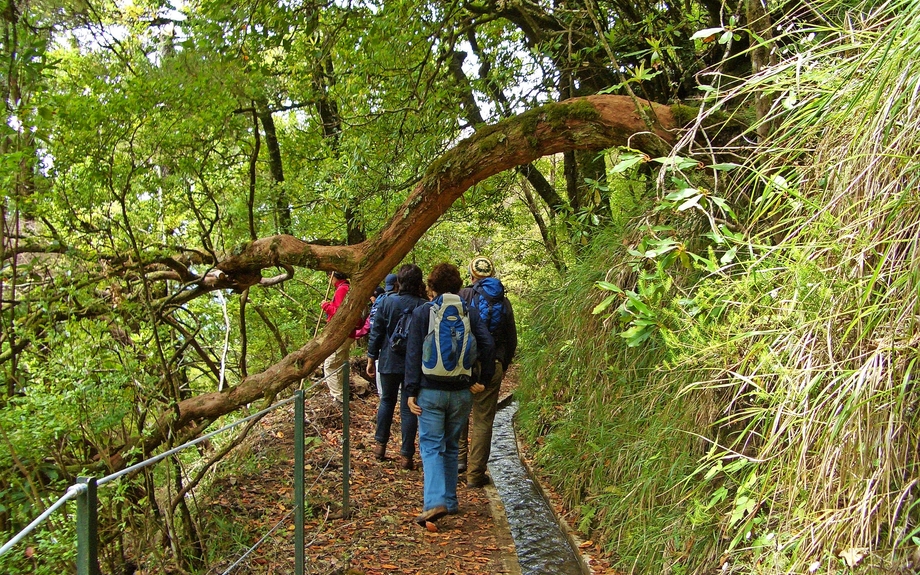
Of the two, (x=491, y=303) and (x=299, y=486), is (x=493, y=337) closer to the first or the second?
(x=491, y=303)

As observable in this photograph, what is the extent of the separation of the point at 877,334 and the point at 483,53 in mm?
9124

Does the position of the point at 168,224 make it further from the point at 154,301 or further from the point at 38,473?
the point at 38,473

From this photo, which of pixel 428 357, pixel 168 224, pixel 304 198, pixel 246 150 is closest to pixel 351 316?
pixel 428 357

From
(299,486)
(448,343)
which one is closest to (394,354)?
(448,343)

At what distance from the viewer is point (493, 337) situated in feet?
23.8

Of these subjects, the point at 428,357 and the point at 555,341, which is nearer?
the point at 428,357

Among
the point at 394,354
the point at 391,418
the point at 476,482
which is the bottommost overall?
the point at 476,482

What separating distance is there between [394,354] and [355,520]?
78.7 inches

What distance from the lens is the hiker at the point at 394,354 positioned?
757 centimetres

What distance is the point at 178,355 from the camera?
5.24m

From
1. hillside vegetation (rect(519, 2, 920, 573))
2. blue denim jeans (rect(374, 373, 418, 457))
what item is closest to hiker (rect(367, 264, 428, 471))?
blue denim jeans (rect(374, 373, 418, 457))

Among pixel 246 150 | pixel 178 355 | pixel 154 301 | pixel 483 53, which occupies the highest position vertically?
pixel 483 53

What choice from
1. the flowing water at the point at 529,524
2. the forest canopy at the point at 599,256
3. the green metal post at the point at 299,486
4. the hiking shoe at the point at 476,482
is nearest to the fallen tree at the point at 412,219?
the forest canopy at the point at 599,256

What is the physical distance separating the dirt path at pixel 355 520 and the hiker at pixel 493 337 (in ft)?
1.12
